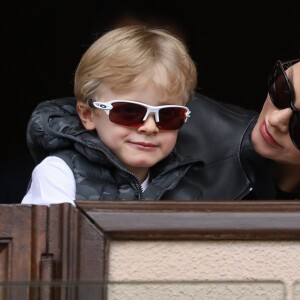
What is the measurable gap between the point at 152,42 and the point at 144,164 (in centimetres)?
41

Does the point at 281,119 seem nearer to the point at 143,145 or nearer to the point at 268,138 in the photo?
the point at 268,138

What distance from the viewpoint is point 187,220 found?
13.0 feet

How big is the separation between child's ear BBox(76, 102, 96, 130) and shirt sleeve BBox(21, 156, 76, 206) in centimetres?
16

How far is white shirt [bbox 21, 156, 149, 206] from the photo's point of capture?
417 centimetres

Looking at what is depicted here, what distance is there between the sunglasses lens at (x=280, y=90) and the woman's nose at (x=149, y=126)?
420mm

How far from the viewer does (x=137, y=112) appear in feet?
13.9

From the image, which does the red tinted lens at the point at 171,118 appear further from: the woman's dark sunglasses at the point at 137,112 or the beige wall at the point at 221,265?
the beige wall at the point at 221,265

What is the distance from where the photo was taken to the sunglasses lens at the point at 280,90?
4.40 metres

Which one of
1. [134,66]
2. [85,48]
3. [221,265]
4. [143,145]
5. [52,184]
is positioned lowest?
[221,265]

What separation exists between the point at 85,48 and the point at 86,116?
7.81 feet

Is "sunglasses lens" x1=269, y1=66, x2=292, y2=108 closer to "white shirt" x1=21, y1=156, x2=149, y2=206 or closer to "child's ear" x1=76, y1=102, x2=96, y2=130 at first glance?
"child's ear" x1=76, y1=102, x2=96, y2=130

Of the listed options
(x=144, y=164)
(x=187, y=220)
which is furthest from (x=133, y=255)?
(x=144, y=164)

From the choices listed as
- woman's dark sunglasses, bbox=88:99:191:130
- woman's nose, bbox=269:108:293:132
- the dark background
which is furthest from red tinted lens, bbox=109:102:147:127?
the dark background

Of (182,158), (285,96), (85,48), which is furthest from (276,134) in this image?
(85,48)
